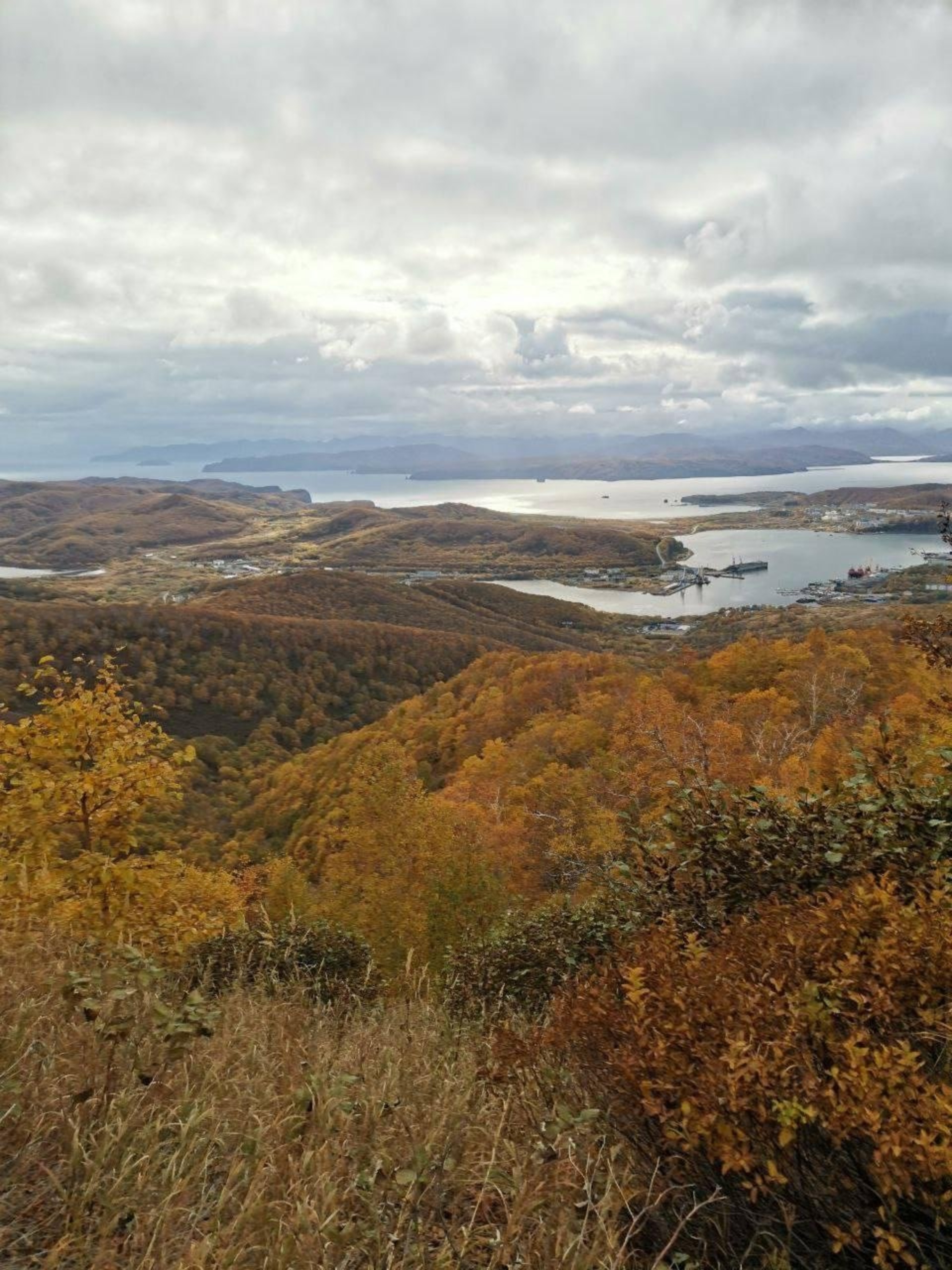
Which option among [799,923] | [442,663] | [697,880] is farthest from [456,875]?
[442,663]

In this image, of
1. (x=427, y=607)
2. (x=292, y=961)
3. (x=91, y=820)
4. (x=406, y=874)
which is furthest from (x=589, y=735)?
(x=427, y=607)

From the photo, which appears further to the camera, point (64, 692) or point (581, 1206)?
point (64, 692)

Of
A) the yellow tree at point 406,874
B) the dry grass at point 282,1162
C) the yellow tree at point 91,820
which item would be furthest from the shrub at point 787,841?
the yellow tree at point 406,874

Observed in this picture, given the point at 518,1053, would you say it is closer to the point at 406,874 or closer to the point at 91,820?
the point at 91,820

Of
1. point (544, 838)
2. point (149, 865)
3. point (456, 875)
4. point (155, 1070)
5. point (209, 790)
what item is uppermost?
point (155, 1070)

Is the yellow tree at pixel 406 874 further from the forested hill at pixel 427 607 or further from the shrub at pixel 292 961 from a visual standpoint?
the forested hill at pixel 427 607

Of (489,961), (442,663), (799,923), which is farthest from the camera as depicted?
(442,663)

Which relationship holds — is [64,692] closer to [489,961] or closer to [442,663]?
[489,961]
